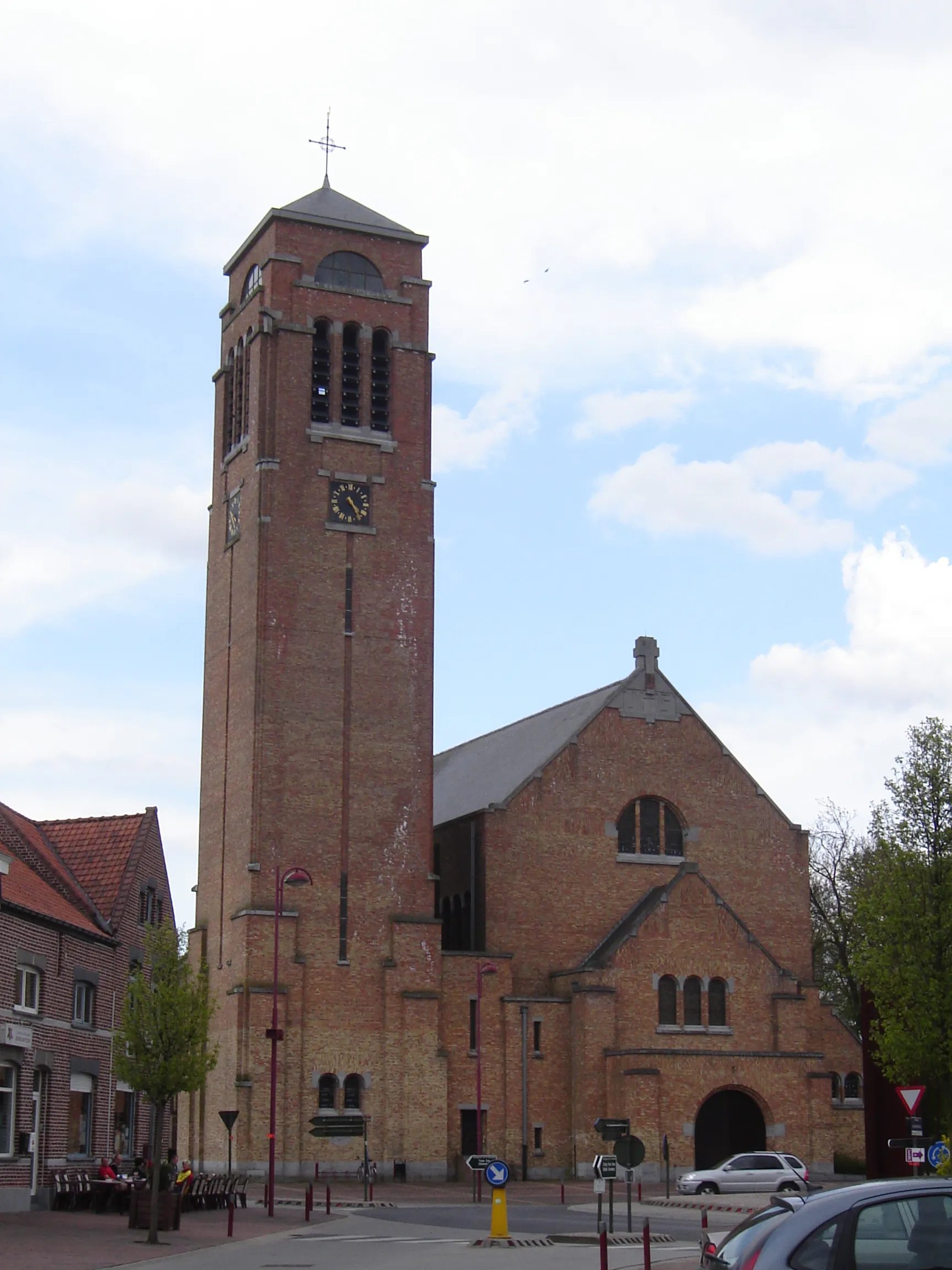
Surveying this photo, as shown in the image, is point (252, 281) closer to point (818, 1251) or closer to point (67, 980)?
point (67, 980)

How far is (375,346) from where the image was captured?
56188 mm

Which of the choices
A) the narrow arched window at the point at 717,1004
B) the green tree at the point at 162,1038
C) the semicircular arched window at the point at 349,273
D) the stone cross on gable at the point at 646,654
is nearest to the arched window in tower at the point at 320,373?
the semicircular arched window at the point at 349,273

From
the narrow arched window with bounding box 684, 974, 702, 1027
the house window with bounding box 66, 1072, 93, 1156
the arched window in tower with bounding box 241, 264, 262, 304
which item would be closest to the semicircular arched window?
the arched window in tower with bounding box 241, 264, 262, 304

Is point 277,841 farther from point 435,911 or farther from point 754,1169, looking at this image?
point 754,1169

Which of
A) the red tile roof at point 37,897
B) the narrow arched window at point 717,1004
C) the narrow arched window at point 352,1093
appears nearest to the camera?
the red tile roof at point 37,897

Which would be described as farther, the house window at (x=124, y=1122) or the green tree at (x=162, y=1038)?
the house window at (x=124, y=1122)

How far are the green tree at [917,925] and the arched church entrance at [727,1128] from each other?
20996 mm

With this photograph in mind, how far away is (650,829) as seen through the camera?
57219mm

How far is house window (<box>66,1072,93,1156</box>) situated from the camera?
35.4 m

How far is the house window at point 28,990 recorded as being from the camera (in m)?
32.4

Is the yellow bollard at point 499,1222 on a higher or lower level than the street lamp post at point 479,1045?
lower

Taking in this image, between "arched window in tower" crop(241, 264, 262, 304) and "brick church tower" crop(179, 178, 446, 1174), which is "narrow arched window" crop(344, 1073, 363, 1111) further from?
"arched window in tower" crop(241, 264, 262, 304)

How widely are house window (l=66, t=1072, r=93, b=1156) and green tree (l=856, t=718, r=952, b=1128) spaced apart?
17.1 metres

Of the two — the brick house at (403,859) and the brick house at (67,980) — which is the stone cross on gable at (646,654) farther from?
the brick house at (67,980)
